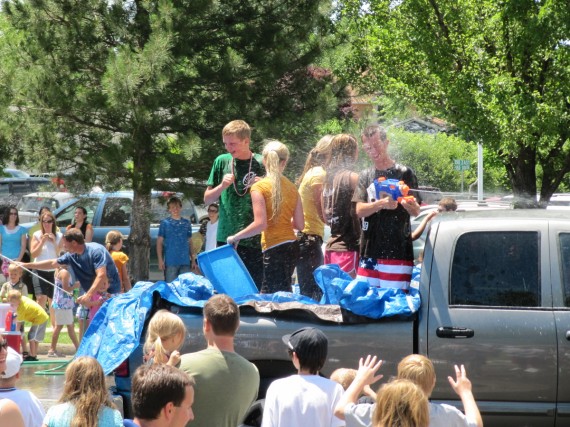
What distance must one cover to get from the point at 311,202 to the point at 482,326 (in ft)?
8.11

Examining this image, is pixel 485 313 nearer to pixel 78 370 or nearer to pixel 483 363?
pixel 483 363

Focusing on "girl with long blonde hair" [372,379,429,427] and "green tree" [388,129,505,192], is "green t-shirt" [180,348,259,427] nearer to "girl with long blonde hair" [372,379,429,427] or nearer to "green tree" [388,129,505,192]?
"girl with long blonde hair" [372,379,429,427]

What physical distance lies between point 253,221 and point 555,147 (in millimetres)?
12103

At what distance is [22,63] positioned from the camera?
14.5 meters

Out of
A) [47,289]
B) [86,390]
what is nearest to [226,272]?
[86,390]

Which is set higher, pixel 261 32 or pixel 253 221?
pixel 261 32

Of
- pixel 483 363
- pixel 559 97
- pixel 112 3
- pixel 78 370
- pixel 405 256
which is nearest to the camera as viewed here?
pixel 78 370

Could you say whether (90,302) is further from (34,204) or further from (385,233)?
(34,204)

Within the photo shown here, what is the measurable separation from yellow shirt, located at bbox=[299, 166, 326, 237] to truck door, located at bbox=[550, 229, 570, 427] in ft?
7.82

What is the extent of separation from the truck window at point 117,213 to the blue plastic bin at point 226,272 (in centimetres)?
1083

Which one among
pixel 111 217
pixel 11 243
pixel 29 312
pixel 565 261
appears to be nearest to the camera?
pixel 565 261

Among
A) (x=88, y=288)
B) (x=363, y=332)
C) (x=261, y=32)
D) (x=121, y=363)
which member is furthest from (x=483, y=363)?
(x=261, y=32)

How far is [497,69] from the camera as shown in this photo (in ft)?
53.4

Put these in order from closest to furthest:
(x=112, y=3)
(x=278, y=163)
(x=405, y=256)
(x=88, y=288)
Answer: (x=405, y=256), (x=278, y=163), (x=88, y=288), (x=112, y=3)
